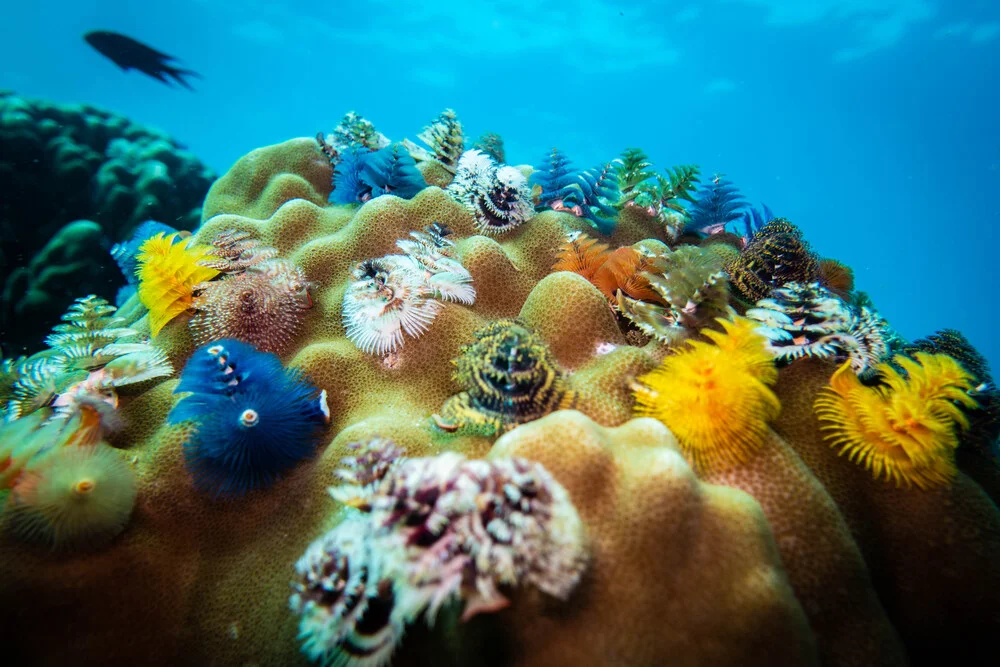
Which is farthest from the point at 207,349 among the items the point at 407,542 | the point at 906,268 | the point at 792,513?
the point at 906,268

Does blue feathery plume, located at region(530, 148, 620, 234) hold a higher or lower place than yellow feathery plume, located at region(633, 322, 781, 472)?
higher

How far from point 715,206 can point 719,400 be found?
323 centimetres

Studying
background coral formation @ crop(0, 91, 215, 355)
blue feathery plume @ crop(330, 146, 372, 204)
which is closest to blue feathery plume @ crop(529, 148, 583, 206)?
blue feathery plume @ crop(330, 146, 372, 204)

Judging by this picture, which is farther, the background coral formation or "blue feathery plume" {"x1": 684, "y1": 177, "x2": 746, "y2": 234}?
the background coral formation

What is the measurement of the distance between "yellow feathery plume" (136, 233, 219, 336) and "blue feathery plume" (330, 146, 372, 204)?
1.75 m

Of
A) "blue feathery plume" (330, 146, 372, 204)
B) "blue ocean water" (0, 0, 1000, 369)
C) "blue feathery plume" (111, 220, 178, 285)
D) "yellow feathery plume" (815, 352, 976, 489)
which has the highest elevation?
"blue ocean water" (0, 0, 1000, 369)

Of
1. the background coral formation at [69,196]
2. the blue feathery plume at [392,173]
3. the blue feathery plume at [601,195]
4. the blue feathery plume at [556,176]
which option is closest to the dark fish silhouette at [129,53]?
the background coral formation at [69,196]

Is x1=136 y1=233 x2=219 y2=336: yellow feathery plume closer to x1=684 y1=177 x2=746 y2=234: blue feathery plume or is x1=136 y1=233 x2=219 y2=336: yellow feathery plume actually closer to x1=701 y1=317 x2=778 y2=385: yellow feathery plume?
x1=701 y1=317 x2=778 y2=385: yellow feathery plume

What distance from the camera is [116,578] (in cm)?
Answer: 264

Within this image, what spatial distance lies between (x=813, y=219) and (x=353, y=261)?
125315mm

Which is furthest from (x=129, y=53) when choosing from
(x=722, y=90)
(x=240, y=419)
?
(x=722, y=90)

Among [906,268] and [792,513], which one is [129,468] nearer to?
[792,513]

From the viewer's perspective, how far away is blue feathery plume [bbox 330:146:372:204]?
16.4ft

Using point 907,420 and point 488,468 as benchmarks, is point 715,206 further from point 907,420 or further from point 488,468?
point 488,468
